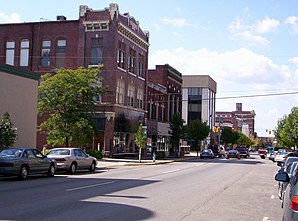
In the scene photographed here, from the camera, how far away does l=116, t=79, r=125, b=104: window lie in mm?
48134

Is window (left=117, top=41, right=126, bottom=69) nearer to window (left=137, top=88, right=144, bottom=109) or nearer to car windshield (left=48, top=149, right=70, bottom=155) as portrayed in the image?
window (left=137, top=88, right=144, bottom=109)

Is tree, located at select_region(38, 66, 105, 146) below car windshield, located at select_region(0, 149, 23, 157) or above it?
above

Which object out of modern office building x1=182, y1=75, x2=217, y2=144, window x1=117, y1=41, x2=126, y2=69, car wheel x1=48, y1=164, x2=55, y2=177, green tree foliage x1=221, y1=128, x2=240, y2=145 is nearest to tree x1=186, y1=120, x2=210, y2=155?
window x1=117, y1=41, x2=126, y2=69

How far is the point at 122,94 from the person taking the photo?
163 feet

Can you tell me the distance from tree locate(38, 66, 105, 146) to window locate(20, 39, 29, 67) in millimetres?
13469

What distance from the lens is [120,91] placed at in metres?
49.1

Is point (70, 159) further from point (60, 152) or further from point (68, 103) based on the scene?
point (68, 103)

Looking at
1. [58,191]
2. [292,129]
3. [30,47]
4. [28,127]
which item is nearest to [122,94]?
[30,47]

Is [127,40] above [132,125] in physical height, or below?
above

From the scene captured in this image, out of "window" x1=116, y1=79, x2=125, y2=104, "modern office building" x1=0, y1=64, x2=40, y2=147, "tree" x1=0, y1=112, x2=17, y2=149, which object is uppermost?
"window" x1=116, y1=79, x2=125, y2=104

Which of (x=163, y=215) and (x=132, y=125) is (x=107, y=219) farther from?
(x=132, y=125)

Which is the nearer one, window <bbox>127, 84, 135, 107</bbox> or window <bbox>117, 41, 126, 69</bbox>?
window <bbox>117, 41, 126, 69</bbox>

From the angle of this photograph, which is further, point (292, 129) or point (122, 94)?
point (292, 129)

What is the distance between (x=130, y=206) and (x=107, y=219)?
2282mm
